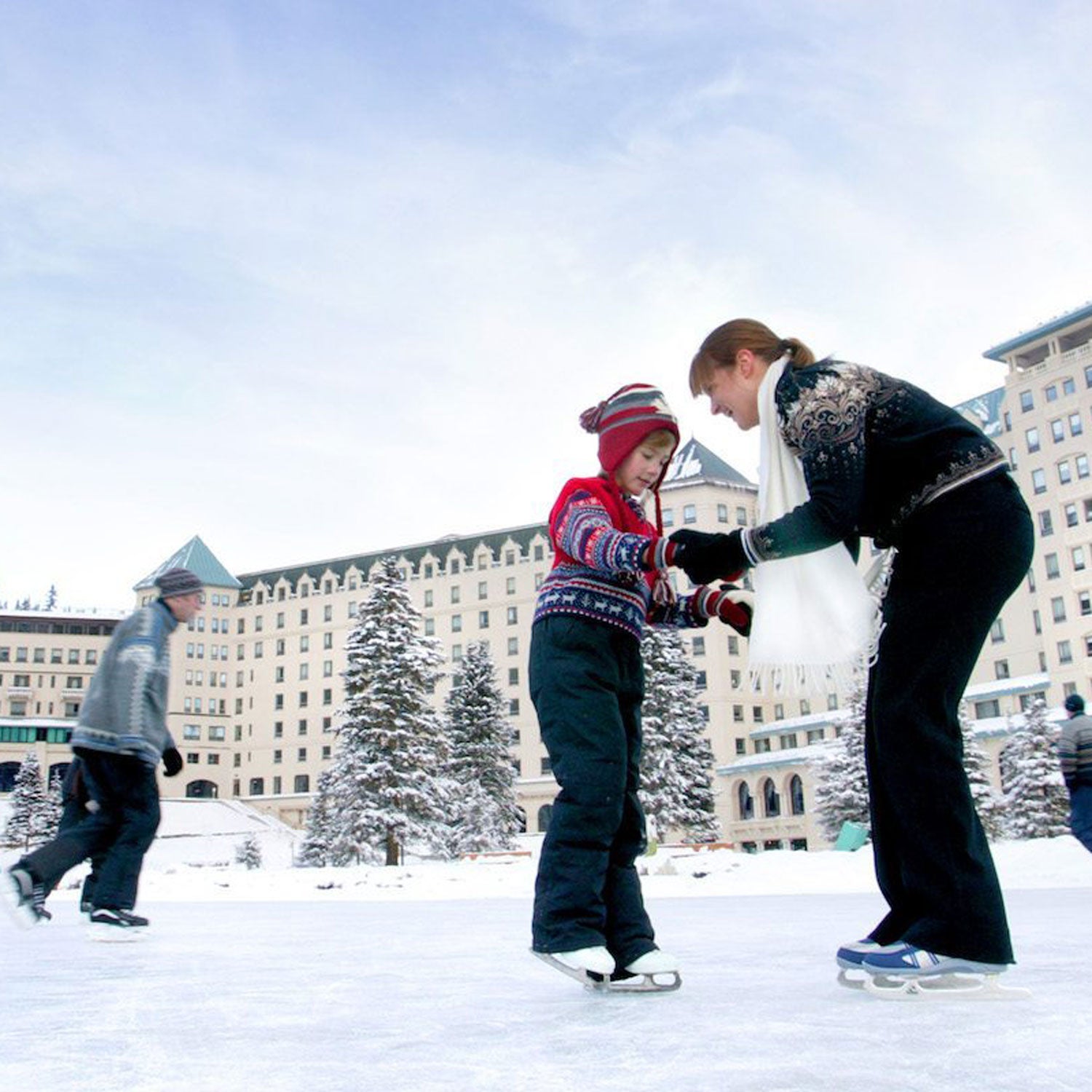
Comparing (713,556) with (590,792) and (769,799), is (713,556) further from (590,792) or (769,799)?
(769,799)

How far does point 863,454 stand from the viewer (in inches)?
115

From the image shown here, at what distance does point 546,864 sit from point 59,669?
99.1m

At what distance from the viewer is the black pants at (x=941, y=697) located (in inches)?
111

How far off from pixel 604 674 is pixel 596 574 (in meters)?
0.32

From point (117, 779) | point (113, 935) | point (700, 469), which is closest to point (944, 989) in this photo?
point (113, 935)

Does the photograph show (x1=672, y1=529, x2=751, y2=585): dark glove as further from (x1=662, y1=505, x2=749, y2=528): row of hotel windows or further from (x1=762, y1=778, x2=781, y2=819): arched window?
(x1=662, y1=505, x2=749, y2=528): row of hotel windows

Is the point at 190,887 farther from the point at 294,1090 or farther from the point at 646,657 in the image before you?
the point at 646,657

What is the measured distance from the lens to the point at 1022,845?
48.8 feet

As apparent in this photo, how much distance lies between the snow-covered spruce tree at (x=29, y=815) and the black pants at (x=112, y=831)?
54109 millimetres

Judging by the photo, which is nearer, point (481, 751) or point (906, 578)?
point (906, 578)

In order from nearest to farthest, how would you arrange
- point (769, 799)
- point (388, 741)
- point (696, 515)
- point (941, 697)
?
Answer: point (941, 697) → point (388, 741) → point (769, 799) → point (696, 515)

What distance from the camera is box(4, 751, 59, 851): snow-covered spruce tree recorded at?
5819 cm

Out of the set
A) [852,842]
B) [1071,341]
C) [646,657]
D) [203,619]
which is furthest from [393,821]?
[203,619]

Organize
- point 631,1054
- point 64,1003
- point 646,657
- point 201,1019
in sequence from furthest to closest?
1. point 646,657
2. point 64,1003
3. point 201,1019
4. point 631,1054
